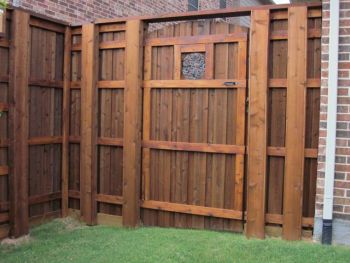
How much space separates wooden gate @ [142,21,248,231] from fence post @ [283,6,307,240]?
21.5 inches

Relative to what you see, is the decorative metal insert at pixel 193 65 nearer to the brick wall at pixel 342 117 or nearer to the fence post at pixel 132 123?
the fence post at pixel 132 123

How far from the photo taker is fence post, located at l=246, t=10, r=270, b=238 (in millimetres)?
4922

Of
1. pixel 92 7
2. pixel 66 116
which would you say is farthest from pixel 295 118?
pixel 92 7

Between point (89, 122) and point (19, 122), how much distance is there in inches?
36.8

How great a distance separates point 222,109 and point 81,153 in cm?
205

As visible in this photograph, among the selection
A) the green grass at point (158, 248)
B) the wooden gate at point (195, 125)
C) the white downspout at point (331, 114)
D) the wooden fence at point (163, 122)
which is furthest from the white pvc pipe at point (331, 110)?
the wooden gate at point (195, 125)

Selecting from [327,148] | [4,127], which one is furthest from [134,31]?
[327,148]

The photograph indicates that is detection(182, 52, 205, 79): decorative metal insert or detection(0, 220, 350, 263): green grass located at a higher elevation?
detection(182, 52, 205, 79): decorative metal insert

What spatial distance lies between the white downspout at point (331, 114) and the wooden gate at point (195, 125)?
3.21ft

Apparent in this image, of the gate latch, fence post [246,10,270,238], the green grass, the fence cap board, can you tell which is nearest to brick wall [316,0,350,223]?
the fence cap board

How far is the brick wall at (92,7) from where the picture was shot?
6.68 m

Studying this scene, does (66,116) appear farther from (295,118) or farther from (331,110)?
(331,110)

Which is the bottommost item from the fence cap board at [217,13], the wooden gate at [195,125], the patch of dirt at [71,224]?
the patch of dirt at [71,224]

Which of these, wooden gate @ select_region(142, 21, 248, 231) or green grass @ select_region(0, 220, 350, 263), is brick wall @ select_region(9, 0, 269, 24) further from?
green grass @ select_region(0, 220, 350, 263)
